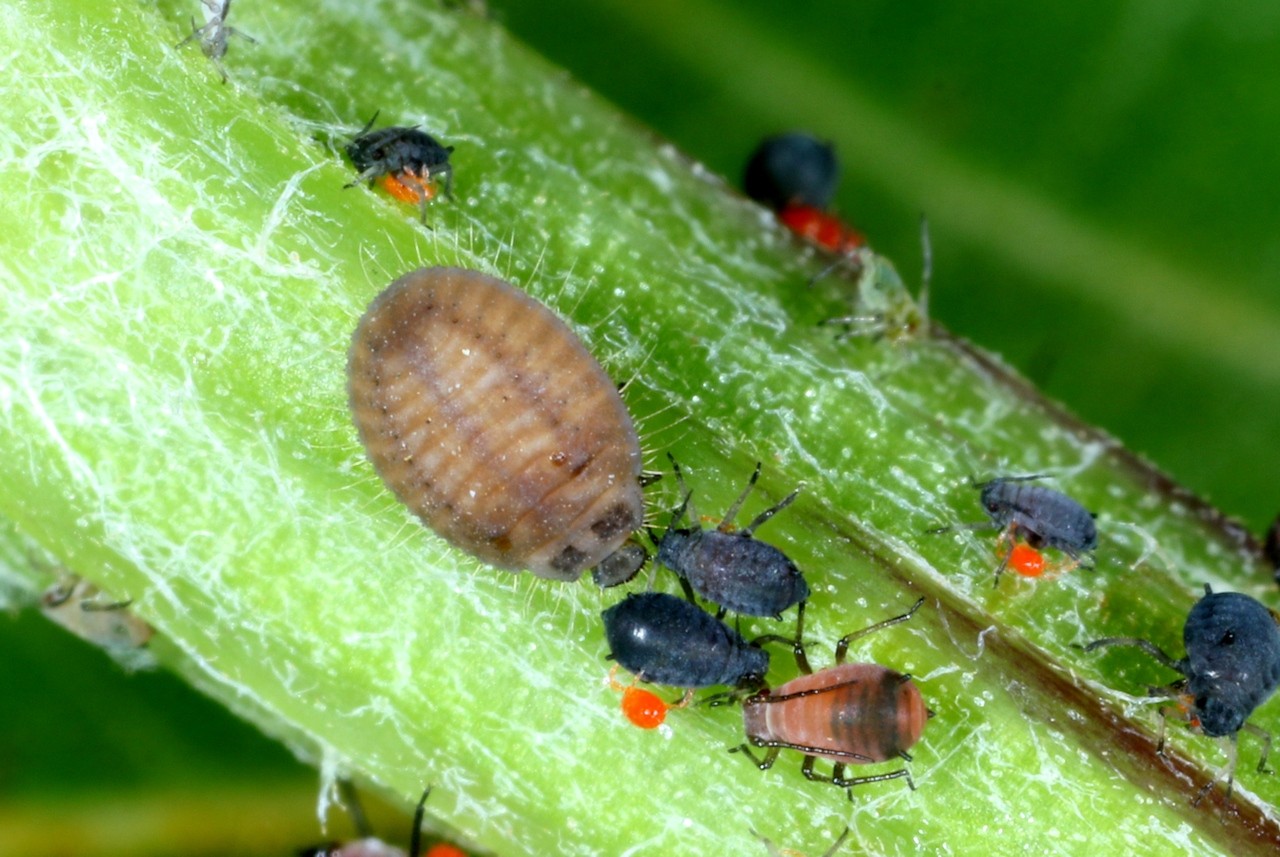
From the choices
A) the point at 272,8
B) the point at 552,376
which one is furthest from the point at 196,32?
the point at 552,376

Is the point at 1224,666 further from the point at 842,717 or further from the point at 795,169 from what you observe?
the point at 795,169

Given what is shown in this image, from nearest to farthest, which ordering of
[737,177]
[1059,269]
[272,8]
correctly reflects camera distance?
[272,8], [1059,269], [737,177]

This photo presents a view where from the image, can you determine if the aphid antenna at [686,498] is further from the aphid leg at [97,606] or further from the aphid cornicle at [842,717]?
the aphid leg at [97,606]

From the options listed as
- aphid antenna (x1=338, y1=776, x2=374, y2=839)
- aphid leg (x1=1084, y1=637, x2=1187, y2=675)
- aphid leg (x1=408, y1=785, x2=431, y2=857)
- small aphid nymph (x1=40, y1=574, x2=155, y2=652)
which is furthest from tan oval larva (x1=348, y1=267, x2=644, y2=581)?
aphid antenna (x1=338, y1=776, x2=374, y2=839)

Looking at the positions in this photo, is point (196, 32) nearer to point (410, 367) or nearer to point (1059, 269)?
point (410, 367)

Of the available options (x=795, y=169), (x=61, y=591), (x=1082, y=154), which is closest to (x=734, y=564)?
(x=61, y=591)

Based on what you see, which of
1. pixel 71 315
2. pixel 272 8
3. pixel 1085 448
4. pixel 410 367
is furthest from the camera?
pixel 1085 448

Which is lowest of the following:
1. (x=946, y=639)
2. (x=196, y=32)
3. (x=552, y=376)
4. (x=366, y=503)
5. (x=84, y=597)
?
(x=84, y=597)
